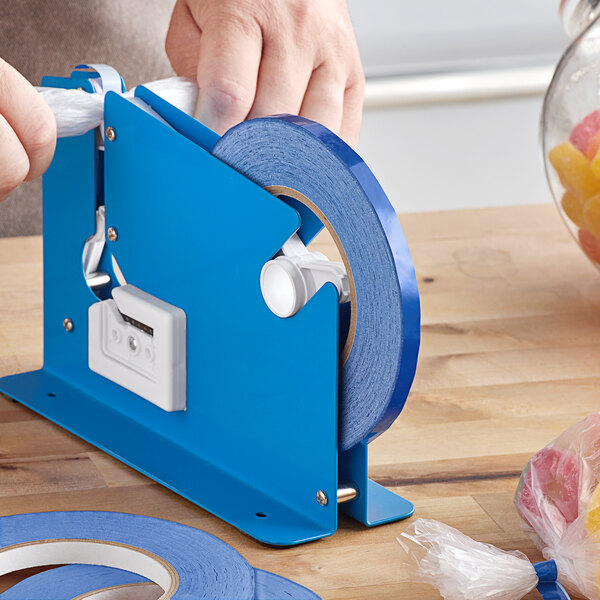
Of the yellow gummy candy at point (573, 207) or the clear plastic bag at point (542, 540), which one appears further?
the yellow gummy candy at point (573, 207)

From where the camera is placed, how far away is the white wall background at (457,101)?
7.45 ft

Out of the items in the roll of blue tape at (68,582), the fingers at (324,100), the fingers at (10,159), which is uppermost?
the fingers at (324,100)

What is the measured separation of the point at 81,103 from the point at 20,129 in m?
0.08

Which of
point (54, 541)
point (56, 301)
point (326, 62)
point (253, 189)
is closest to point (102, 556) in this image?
point (54, 541)

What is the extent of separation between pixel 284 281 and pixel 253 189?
74mm

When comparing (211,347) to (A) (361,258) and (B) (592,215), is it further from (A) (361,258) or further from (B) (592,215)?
(B) (592,215)

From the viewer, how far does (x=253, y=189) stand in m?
0.74

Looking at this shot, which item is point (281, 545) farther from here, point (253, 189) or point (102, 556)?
point (253, 189)

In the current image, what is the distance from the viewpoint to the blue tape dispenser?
2.21 feet

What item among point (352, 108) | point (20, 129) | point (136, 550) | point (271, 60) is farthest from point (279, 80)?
point (136, 550)

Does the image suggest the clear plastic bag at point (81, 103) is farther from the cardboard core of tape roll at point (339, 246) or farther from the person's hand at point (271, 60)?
the cardboard core of tape roll at point (339, 246)

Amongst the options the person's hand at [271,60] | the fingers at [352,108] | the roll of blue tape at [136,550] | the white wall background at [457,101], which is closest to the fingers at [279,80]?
the person's hand at [271,60]

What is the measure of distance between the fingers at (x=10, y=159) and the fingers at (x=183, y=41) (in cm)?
38

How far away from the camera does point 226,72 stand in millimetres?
936
